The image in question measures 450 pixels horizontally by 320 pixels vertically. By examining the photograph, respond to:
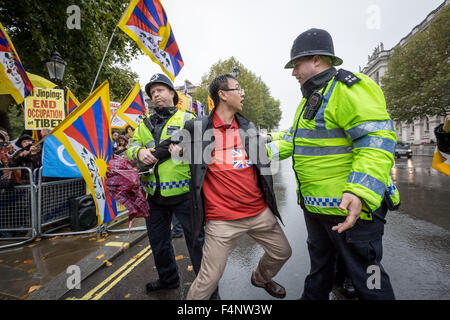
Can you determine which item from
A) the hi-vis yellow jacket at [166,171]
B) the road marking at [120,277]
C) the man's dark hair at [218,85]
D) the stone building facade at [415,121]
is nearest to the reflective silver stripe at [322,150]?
the man's dark hair at [218,85]

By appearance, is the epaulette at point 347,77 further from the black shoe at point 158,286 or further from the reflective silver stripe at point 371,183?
the black shoe at point 158,286

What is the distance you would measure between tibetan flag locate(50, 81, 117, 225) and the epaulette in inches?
121

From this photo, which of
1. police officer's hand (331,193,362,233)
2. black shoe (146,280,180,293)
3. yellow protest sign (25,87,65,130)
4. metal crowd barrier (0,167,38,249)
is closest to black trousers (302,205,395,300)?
police officer's hand (331,193,362,233)

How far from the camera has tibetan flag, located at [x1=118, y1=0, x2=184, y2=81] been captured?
405 centimetres

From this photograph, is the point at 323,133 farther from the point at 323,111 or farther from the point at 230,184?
the point at 230,184

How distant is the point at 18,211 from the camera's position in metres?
4.25

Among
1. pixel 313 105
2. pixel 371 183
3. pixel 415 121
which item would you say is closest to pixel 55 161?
pixel 313 105

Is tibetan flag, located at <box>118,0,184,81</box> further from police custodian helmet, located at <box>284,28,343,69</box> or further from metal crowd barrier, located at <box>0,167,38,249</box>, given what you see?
police custodian helmet, located at <box>284,28,343,69</box>

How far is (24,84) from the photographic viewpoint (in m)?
4.00

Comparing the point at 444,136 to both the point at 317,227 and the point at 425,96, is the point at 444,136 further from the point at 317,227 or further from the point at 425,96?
the point at 425,96

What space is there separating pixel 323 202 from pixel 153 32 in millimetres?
4370

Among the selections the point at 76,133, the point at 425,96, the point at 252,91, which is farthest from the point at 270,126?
the point at 76,133
